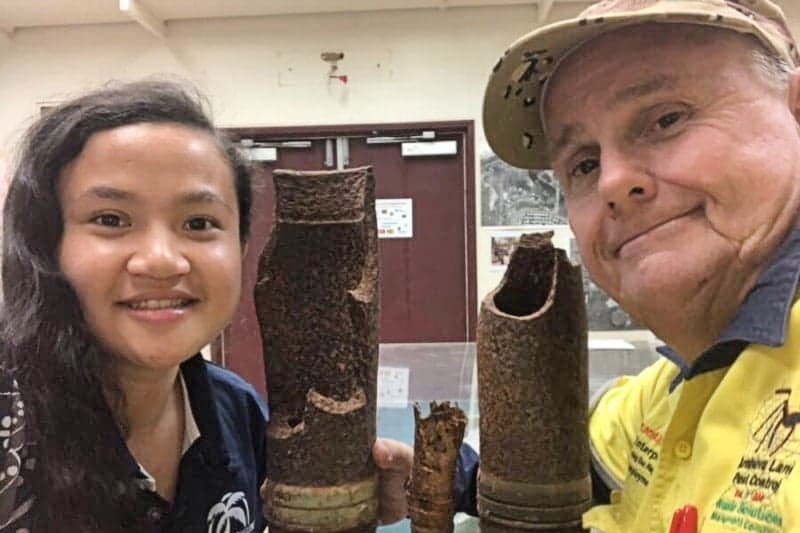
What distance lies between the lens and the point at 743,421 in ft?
2.68

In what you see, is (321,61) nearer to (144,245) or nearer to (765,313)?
(144,245)

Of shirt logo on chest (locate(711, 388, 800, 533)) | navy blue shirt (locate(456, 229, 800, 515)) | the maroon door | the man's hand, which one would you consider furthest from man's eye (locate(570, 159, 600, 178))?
the maroon door

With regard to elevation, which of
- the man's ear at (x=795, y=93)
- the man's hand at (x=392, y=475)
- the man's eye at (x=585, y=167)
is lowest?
the man's hand at (x=392, y=475)

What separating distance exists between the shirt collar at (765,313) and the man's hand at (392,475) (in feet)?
1.46

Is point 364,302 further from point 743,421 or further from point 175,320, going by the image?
point 743,421

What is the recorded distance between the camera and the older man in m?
0.82

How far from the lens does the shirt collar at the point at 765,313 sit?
823 mm

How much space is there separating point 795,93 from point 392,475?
0.71 m

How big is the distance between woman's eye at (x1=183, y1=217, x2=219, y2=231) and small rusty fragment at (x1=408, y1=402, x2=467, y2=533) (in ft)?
1.26

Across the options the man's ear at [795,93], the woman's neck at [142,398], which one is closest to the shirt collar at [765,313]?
the man's ear at [795,93]

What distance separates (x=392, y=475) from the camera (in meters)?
Result: 1.19

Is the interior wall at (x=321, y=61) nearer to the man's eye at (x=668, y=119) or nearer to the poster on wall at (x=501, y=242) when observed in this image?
the poster on wall at (x=501, y=242)

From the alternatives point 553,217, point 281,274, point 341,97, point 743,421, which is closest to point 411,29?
point 341,97

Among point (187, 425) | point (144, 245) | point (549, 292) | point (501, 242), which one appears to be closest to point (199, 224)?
point (144, 245)
